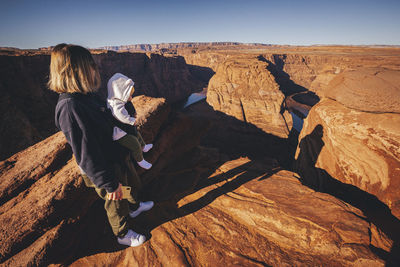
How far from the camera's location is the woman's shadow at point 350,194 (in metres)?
2.39

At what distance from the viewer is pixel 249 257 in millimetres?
2287

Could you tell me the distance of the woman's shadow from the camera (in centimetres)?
239

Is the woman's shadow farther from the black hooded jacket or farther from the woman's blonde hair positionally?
the woman's blonde hair

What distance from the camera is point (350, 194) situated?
4.26 metres

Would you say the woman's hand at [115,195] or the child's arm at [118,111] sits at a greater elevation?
the child's arm at [118,111]

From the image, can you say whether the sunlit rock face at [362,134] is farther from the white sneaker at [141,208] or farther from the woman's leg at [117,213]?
the woman's leg at [117,213]

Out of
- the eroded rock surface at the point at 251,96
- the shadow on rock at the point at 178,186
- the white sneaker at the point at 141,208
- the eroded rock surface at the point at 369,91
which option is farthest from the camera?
the eroded rock surface at the point at 251,96

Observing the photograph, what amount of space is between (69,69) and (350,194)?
6.29 metres

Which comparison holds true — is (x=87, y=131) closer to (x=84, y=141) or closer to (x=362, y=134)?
(x=84, y=141)

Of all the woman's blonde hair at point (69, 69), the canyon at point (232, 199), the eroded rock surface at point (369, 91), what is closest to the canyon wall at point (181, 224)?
the canyon at point (232, 199)

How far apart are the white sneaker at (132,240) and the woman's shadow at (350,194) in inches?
131

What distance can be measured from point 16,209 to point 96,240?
117cm

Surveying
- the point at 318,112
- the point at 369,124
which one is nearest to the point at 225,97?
the point at 318,112

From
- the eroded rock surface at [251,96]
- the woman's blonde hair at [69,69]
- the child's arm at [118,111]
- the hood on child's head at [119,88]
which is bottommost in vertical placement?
the eroded rock surface at [251,96]
